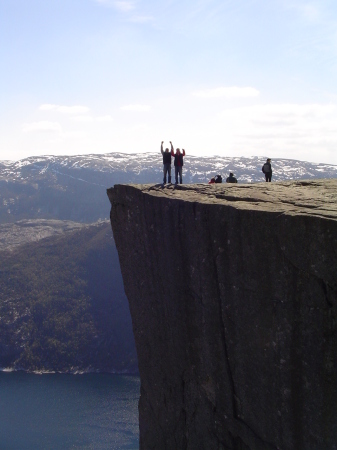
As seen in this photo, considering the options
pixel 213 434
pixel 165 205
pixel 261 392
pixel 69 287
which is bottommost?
pixel 69 287

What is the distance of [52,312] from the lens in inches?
4299

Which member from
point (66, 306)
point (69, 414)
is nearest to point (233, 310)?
point (69, 414)

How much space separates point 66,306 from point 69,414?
50.5 metres

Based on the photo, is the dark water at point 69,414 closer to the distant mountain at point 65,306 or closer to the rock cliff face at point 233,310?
the distant mountain at point 65,306

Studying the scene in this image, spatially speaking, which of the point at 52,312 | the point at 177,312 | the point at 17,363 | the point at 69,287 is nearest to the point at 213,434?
the point at 177,312

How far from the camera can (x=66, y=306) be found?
11281cm

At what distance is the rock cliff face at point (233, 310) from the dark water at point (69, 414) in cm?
4688

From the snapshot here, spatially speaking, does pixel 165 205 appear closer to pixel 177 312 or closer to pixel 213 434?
pixel 177 312

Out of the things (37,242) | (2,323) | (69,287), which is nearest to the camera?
(2,323)

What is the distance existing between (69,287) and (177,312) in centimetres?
11022

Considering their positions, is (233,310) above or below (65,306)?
above

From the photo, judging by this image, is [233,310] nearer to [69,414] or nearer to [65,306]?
[69,414]

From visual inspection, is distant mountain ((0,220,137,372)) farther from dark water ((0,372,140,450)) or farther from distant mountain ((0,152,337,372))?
dark water ((0,372,140,450))

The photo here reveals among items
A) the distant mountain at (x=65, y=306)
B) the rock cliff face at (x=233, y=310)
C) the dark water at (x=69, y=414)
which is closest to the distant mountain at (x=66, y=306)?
the distant mountain at (x=65, y=306)
